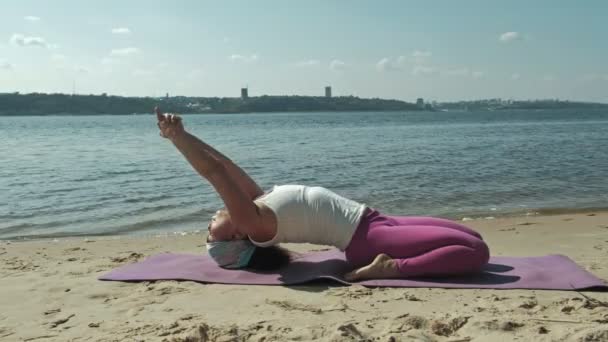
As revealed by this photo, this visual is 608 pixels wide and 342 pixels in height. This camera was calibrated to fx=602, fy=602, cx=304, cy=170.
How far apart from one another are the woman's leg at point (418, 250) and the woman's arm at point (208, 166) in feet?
3.24

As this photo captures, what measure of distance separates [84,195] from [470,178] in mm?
9071

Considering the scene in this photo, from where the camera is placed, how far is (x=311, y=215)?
4973 millimetres

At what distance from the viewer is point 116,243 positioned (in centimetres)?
789

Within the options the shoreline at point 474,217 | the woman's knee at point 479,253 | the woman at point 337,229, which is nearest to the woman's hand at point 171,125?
the woman at point 337,229

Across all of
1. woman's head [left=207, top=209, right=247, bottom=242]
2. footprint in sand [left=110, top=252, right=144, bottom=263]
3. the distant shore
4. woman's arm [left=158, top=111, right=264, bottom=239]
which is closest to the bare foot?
woman's arm [left=158, top=111, right=264, bottom=239]

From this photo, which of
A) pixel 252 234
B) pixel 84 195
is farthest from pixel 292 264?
pixel 84 195

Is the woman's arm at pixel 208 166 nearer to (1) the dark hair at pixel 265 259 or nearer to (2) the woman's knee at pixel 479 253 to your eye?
(1) the dark hair at pixel 265 259

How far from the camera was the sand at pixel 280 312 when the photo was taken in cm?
355

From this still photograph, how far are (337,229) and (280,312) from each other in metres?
1.16

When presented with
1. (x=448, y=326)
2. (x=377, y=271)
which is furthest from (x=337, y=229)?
(x=448, y=326)

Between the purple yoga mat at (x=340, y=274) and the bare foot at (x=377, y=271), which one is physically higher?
the bare foot at (x=377, y=271)

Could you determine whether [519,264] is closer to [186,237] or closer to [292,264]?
[292,264]

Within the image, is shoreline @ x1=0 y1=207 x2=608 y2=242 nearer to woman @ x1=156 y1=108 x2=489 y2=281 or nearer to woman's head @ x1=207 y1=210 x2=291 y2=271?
woman's head @ x1=207 y1=210 x2=291 y2=271

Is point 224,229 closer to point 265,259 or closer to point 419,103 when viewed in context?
point 265,259
